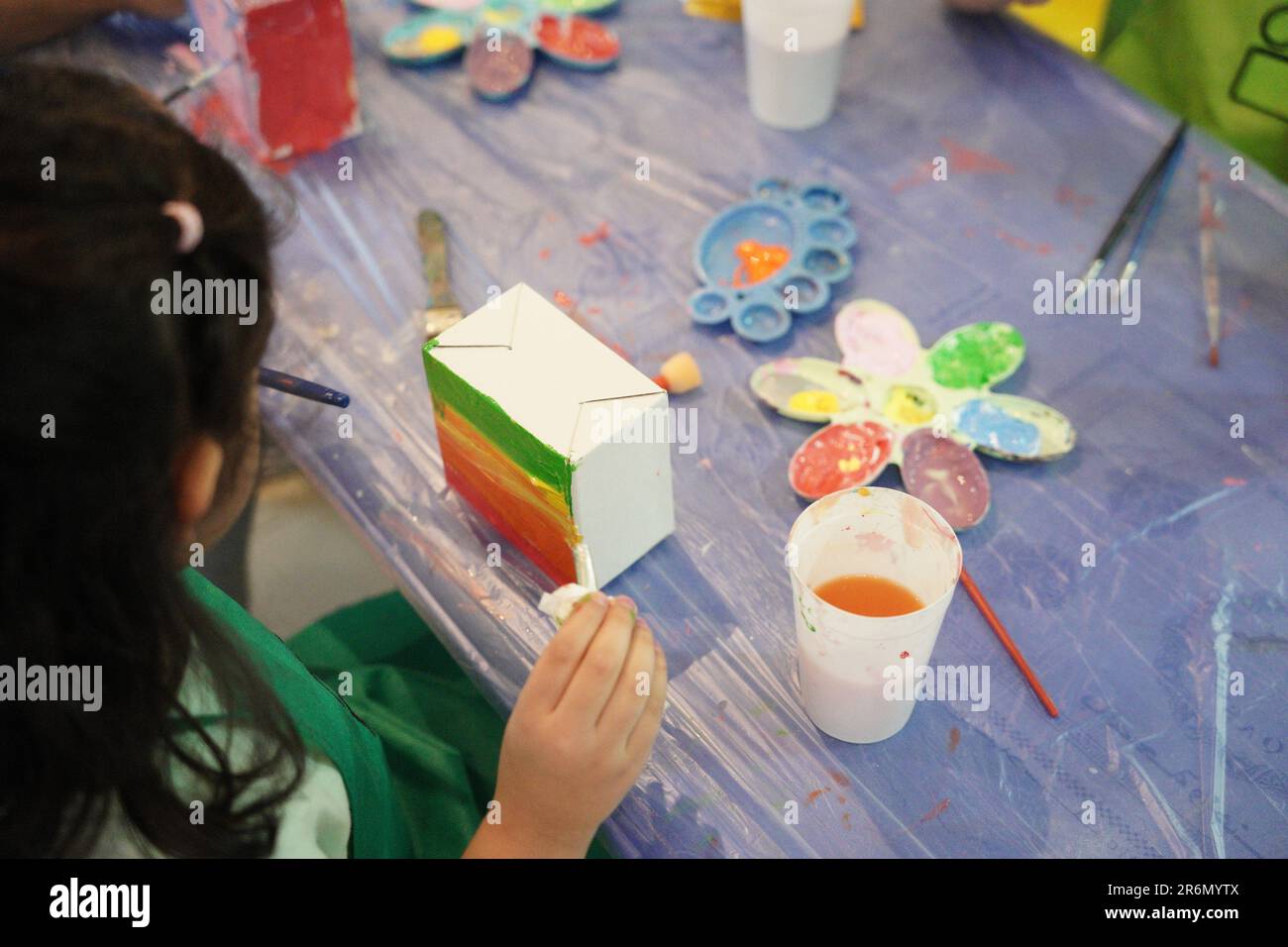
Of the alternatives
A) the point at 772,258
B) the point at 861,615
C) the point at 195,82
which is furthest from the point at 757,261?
the point at 195,82

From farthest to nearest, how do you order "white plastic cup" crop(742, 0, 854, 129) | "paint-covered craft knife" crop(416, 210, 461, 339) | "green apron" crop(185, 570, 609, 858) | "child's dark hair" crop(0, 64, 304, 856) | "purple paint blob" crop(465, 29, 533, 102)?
"purple paint blob" crop(465, 29, 533, 102), "white plastic cup" crop(742, 0, 854, 129), "paint-covered craft knife" crop(416, 210, 461, 339), "green apron" crop(185, 570, 609, 858), "child's dark hair" crop(0, 64, 304, 856)

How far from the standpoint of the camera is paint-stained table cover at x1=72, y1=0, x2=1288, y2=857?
76 cm

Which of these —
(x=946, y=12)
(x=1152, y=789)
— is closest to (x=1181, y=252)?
(x=946, y=12)

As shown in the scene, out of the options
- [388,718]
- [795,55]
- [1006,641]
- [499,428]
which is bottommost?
[388,718]

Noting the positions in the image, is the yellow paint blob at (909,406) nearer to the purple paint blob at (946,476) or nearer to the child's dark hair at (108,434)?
the purple paint blob at (946,476)

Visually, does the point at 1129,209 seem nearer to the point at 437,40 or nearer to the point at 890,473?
the point at 890,473

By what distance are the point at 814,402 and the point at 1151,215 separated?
1.55 ft

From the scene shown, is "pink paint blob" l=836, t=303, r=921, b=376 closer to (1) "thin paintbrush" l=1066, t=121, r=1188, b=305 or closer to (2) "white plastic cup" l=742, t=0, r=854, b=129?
(1) "thin paintbrush" l=1066, t=121, r=1188, b=305

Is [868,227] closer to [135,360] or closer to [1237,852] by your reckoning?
[1237,852]

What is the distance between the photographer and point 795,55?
1183mm

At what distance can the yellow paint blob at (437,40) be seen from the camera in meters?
1.35

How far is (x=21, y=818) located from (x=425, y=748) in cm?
37

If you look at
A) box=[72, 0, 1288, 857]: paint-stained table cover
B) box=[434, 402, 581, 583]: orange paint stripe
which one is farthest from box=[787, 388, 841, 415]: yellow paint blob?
box=[434, 402, 581, 583]: orange paint stripe
